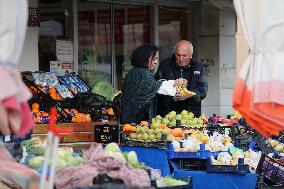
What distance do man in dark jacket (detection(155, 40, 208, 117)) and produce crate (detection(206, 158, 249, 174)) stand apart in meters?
2.83

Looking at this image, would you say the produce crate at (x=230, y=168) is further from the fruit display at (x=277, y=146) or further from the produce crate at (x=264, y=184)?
the fruit display at (x=277, y=146)

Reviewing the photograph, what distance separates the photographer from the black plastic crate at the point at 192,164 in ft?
21.7

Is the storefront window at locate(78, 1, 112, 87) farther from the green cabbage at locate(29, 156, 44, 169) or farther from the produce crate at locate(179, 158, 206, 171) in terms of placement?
the green cabbage at locate(29, 156, 44, 169)

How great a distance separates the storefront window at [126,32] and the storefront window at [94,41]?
0.23m

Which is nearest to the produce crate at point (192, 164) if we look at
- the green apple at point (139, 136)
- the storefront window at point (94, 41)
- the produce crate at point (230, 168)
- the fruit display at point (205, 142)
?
the fruit display at point (205, 142)

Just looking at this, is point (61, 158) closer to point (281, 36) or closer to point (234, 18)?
point (281, 36)

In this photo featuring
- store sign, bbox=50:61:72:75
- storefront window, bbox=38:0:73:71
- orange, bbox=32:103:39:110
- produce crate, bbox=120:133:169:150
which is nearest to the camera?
produce crate, bbox=120:133:169:150

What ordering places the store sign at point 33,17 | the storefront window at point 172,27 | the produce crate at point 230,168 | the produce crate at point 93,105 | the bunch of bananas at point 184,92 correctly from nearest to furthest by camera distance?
the produce crate at point 230,168, the produce crate at point 93,105, the bunch of bananas at point 184,92, the store sign at point 33,17, the storefront window at point 172,27

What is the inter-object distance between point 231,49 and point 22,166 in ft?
31.8

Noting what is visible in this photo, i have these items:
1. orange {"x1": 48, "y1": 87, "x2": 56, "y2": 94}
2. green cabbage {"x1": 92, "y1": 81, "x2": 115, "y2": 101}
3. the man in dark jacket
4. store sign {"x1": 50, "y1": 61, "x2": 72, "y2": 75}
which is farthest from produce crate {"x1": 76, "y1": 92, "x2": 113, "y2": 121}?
store sign {"x1": 50, "y1": 61, "x2": 72, "y2": 75}

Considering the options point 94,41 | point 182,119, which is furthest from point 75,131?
point 94,41

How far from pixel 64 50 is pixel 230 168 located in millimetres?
5306

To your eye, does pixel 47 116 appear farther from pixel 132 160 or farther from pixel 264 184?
pixel 132 160

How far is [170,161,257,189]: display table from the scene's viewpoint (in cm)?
609
